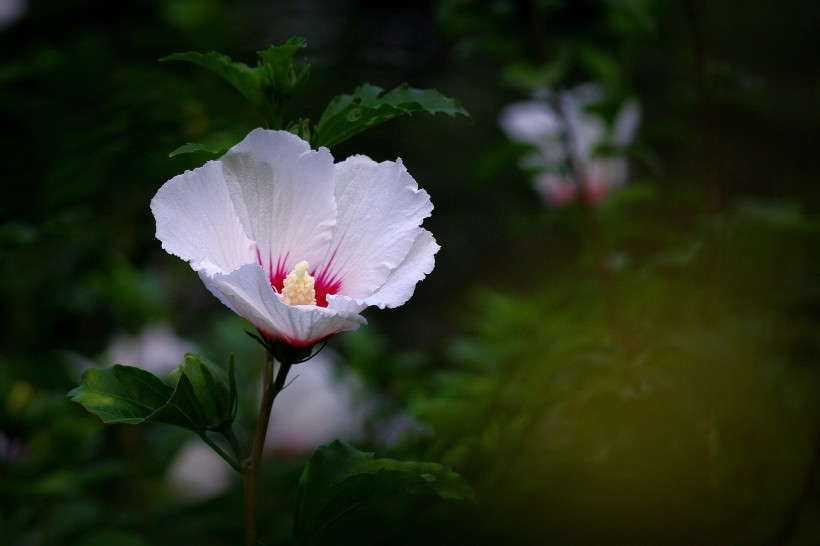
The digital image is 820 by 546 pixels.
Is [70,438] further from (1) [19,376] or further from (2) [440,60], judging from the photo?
(2) [440,60]

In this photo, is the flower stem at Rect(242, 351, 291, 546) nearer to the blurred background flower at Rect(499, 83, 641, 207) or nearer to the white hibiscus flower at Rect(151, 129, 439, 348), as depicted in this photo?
the white hibiscus flower at Rect(151, 129, 439, 348)

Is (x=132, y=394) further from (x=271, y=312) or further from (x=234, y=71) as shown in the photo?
(x=234, y=71)

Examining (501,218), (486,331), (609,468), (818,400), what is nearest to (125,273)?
(486,331)

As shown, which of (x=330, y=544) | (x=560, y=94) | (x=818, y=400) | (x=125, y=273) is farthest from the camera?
(x=125, y=273)

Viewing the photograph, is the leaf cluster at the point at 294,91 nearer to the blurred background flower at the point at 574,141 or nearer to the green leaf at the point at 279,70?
the green leaf at the point at 279,70

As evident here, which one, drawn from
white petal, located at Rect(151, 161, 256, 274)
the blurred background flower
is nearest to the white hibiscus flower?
white petal, located at Rect(151, 161, 256, 274)

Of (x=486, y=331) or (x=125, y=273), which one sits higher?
(x=125, y=273)

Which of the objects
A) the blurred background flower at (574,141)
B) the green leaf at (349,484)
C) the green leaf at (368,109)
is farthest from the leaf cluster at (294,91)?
the blurred background flower at (574,141)
